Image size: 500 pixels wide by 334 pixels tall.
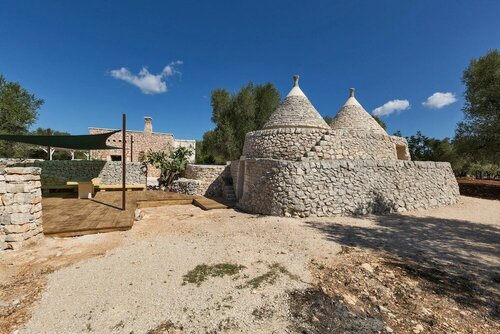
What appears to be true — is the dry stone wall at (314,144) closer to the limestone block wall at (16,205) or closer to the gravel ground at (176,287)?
the gravel ground at (176,287)

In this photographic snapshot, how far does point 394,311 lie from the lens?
2959mm

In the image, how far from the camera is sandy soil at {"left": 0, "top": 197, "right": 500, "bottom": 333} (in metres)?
2.71

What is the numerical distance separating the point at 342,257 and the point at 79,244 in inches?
238

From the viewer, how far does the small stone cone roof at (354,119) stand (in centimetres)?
1323

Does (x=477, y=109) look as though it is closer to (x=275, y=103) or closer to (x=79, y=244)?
(x=275, y=103)

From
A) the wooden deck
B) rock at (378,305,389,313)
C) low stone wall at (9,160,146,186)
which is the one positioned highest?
low stone wall at (9,160,146,186)

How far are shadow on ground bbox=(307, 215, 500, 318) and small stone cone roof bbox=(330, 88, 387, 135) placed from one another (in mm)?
6628

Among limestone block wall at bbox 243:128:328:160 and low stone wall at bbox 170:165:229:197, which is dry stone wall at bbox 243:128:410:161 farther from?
low stone wall at bbox 170:165:229:197

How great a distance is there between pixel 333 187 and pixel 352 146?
3636 millimetres

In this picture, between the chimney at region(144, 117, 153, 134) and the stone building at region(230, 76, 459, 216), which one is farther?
the chimney at region(144, 117, 153, 134)

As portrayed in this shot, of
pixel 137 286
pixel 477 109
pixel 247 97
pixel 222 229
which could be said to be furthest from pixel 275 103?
pixel 137 286

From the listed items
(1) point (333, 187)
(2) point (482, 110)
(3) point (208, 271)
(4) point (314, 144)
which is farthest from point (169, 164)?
(2) point (482, 110)

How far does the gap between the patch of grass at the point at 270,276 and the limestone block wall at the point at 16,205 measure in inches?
198

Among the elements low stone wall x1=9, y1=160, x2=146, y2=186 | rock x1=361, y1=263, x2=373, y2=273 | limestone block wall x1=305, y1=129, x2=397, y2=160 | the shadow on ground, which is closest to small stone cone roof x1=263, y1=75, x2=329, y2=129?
limestone block wall x1=305, y1=129, x2=397, y2=160
